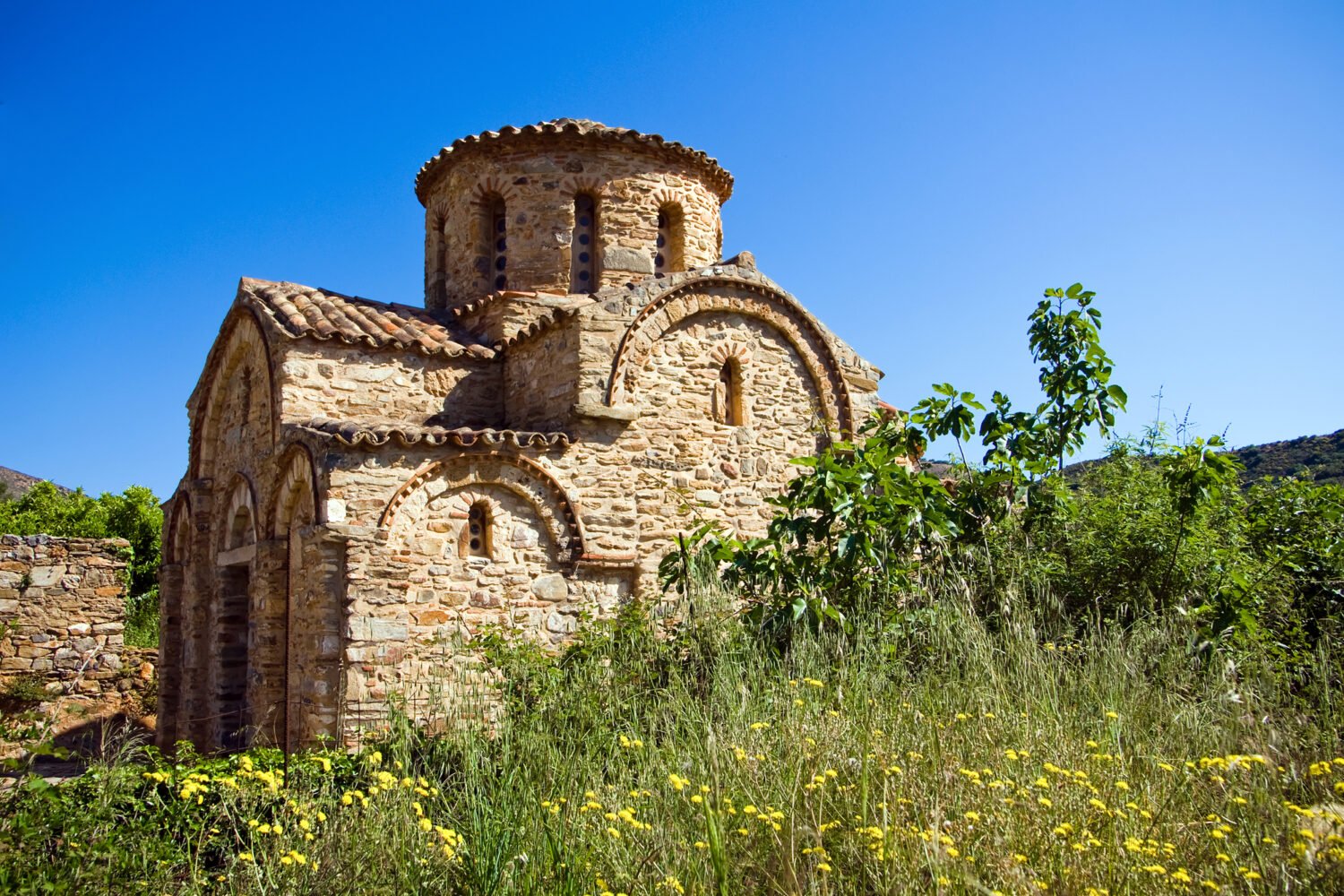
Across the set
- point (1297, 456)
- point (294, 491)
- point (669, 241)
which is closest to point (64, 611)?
point (294, 491)

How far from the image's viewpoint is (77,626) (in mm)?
13758

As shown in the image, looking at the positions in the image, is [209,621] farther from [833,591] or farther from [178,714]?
[833,591]

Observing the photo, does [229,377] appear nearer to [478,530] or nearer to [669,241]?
[478,530]

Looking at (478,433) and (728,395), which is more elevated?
(728,395)

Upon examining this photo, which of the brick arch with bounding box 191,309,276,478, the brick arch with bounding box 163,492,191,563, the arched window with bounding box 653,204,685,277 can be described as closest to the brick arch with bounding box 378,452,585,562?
the brick arch with bounding box 191,309,276,478

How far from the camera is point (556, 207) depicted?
11859 millimetres

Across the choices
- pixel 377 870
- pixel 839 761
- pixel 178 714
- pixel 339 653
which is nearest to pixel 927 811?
pixel 839 761

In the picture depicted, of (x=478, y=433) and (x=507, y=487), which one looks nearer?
(x=478, y=433)

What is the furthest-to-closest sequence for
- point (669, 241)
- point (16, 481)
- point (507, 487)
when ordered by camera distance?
point (16, 481) → point (669, 241) → point (507, 487)

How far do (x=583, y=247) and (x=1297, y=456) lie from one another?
17.3 m

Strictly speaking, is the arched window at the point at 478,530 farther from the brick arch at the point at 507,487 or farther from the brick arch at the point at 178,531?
the brick arch at the point at 178,531

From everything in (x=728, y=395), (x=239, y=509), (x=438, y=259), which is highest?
(x=438, y=259)

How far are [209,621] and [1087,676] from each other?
10132mm

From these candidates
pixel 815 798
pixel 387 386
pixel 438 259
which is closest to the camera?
pixel 815 798
